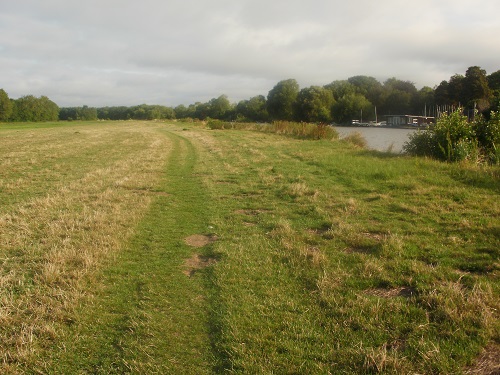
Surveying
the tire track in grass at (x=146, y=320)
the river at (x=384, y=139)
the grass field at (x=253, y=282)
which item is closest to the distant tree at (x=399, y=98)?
the river at (x=384, y=139)

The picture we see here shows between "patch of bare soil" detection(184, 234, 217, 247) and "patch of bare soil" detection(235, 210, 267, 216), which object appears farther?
"patch of bare soil" detection(235, 210, 267, 216)

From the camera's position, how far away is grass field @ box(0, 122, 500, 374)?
129 inches

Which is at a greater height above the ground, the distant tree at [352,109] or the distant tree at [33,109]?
the distant tree at [33,109]

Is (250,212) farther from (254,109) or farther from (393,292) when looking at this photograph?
(254,109)

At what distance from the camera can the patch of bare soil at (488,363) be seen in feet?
9.72

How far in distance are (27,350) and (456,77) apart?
4745 cm

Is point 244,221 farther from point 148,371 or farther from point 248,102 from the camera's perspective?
point 248,102

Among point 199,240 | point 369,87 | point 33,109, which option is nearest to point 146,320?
point 199,240

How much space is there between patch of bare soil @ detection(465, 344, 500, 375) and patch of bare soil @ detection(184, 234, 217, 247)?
3988mm

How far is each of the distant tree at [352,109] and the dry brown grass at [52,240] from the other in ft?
179

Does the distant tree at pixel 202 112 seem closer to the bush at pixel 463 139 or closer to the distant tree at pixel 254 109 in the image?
the distant tree at pixel 254 109

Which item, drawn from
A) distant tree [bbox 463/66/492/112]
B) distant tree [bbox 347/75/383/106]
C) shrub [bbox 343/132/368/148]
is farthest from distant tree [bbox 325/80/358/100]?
shrub [bbox 343/132/368/148]

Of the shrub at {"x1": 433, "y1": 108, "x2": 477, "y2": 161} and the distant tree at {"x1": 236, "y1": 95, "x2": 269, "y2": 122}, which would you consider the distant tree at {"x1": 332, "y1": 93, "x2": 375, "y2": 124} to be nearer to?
the distant tree at {"x1": 236, "y1": 95, "x2": 269, "y2": 122}

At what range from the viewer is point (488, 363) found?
3.04 meters
